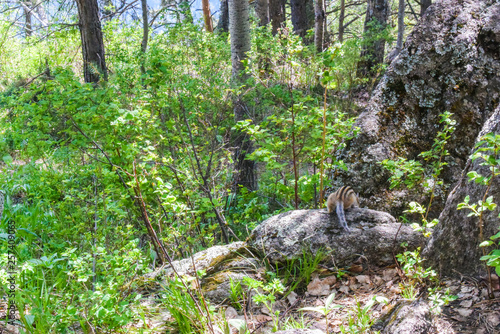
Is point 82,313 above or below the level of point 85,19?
below

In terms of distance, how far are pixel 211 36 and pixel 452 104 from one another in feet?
17.8

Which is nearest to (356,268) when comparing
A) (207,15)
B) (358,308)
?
(358,308)

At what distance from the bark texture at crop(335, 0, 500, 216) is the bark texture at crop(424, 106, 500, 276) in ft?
5.23

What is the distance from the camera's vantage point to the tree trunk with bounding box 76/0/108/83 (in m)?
5.91

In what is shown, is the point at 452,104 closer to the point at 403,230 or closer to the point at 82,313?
the point at 403,230

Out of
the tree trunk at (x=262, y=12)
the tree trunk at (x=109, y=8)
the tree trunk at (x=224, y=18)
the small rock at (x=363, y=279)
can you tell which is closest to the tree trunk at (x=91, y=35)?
the tree trunk at (x=109, y=8)

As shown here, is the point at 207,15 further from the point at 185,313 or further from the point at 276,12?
the point at 185,313

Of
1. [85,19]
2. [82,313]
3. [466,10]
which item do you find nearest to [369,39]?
[466,10]

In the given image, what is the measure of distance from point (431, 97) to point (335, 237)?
7.71ft

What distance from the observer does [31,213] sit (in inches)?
195

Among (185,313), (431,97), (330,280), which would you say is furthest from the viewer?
(431,97)

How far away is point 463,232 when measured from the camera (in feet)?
8.44

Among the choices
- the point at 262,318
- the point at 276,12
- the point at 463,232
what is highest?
the point at 276,12

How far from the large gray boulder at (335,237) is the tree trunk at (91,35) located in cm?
396
